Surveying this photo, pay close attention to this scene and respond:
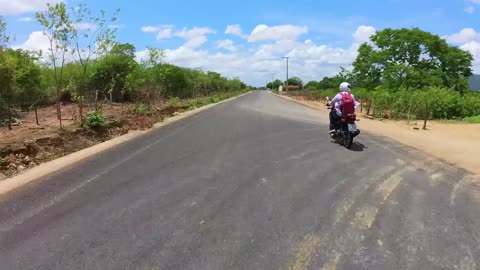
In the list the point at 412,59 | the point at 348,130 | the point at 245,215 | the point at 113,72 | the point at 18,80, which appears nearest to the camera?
the point at 245,215

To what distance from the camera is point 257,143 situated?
12.9 meters

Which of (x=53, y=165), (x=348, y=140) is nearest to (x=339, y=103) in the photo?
(x=348, y=140)

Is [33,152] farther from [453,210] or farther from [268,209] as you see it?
[453,210]

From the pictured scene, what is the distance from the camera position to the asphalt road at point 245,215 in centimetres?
471

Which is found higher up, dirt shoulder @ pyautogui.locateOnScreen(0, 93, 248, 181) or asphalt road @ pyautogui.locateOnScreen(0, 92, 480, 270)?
asphalt road @ pyautogui.locateOnScreen(0, 92, 480, 270)

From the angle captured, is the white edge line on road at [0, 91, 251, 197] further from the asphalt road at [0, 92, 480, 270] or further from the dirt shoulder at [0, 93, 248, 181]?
the asphalt road at [0, 92, 480, 270]

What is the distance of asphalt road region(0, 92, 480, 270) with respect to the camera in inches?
185

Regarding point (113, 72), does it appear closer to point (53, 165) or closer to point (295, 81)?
point (53, 165)

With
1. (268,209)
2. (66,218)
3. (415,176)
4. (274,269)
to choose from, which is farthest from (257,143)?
(274,269)

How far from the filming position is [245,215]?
607cm

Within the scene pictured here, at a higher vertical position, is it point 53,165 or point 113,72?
point 113,72

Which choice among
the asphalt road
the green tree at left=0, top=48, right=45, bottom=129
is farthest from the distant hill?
the asphalt road

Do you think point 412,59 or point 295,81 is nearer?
point 412,59

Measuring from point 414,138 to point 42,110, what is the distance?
2147cm
